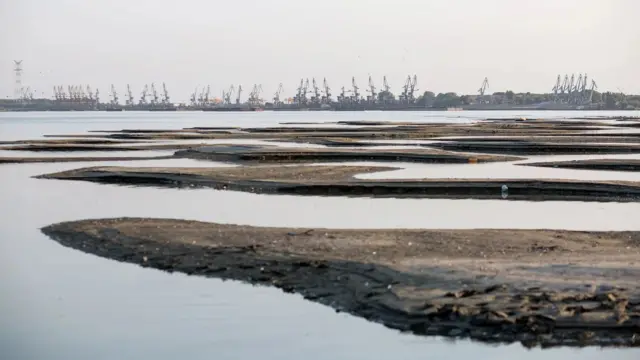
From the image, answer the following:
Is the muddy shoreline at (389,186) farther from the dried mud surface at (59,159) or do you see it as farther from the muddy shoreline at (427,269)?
the dried mud surface at (59,159)

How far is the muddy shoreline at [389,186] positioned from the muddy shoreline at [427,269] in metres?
8.07

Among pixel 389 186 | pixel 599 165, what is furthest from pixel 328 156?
pixel 389 186

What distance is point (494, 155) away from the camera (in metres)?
44.6

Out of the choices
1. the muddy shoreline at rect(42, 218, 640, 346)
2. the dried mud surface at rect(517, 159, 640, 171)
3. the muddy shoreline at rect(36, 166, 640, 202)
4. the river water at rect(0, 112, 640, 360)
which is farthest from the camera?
the dried mud surface at rect(517, 159, 640, 171)

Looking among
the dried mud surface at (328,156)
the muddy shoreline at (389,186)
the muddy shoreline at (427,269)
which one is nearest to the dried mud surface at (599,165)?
the dried mud surface at (328,156)

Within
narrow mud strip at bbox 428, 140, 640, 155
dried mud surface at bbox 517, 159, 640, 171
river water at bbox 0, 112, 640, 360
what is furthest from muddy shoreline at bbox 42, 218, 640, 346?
narrow mud strip at bbox 428, 140, 640, 155

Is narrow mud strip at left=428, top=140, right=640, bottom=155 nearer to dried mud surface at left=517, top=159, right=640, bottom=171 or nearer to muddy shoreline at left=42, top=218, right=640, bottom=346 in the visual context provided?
dried mud surface at left=517, top=159, right=640, bottom=171

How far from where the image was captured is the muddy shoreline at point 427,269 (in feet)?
37.6

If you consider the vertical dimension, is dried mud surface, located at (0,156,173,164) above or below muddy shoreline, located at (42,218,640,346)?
below

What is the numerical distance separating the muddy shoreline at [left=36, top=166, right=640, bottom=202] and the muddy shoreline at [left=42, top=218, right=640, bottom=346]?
8067mm

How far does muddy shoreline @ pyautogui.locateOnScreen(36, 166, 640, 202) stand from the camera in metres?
→ 27.2

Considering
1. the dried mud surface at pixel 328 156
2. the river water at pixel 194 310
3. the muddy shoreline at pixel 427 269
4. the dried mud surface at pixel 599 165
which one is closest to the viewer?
the river water at pixel 194 310

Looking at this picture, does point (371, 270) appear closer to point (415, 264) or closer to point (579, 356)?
point (415, 264)

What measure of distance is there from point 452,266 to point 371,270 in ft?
3.93
